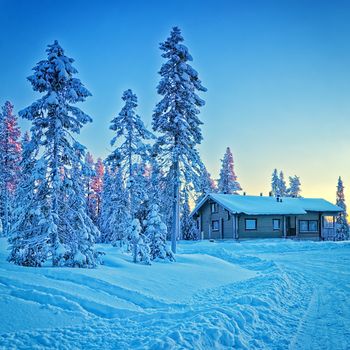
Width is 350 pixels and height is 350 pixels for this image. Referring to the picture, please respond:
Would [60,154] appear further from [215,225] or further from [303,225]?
[303,225]

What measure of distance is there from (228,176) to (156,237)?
3971cm

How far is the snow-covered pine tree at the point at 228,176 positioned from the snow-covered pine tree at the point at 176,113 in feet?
108

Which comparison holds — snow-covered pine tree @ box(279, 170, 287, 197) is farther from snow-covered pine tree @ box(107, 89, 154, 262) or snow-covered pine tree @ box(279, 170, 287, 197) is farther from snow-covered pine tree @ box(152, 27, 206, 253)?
snow-covered pine tree @ box(107, 89, 154, 262)

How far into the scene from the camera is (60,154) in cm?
1176

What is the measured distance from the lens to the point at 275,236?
3822cm

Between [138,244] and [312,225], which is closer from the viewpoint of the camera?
[138,244]

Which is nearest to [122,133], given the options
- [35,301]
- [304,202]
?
[35,301]

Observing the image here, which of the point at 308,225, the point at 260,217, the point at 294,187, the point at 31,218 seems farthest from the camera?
the point at 294,187

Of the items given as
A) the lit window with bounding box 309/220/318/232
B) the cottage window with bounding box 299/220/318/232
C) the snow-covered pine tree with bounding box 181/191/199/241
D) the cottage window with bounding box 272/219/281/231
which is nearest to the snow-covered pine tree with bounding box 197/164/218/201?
the snow-covered pine tree with bounding box 181/191/199/241

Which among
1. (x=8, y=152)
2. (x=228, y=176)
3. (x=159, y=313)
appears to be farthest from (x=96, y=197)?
(x=159, y=313)

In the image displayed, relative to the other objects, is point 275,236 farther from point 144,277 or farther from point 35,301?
point 35,301

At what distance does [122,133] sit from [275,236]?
28.2 meters

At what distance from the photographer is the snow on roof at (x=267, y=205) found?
3675 centimetres

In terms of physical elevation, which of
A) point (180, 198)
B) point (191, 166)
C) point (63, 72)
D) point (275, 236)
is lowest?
point (275, 236)
